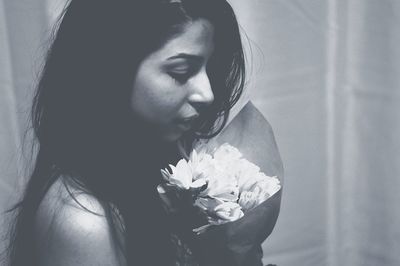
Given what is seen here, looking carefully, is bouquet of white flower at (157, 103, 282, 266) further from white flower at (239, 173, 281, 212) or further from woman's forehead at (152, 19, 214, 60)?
woman's forehead at (152, 19, 214, 60)

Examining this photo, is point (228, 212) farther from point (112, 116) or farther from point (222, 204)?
point (112, 116)

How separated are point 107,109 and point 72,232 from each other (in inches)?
6.4

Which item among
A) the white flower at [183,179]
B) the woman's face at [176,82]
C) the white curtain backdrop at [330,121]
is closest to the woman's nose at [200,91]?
the woman's face at [176,82]

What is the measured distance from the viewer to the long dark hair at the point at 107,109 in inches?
24.0

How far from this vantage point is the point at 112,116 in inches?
25.6

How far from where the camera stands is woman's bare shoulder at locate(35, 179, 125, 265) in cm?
57

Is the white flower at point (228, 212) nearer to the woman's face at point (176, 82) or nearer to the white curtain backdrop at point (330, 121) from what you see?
the woman's face at point (176, 82)

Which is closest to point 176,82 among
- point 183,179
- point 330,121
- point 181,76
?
point 181,76

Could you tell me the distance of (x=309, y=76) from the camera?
1.10 m

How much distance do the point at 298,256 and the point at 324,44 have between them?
1.60 feet

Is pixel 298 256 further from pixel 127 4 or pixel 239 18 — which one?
pixel 127 4

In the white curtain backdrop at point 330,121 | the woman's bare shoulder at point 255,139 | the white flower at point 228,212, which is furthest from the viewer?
the white curtain backdrop at point 330,121

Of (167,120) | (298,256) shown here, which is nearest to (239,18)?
(167,120)

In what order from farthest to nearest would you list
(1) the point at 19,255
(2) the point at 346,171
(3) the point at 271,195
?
1. (2) the point at 346,171
2. (1) the point at 19,255
3. (3) the point at 271,195
